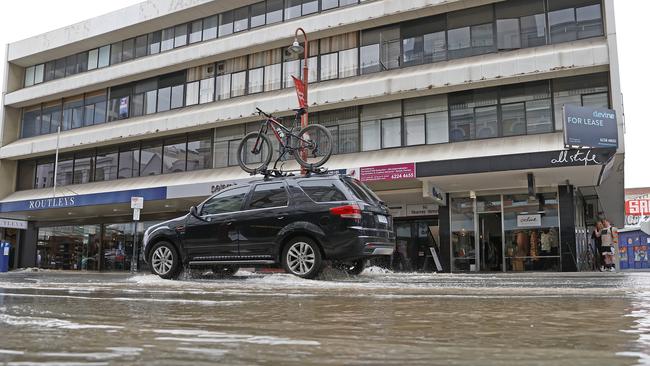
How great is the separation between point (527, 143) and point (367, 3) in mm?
9134

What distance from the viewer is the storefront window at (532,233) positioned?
819 inches

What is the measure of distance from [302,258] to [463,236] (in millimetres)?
14408

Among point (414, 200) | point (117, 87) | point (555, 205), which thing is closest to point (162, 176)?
point (117, 87)

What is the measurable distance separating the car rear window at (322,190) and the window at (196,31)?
22086 mm

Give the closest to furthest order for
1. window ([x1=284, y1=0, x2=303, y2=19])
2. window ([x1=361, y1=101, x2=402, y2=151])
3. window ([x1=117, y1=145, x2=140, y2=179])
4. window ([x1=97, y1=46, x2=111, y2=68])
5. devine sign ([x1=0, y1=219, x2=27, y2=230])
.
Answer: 1. window ([x1=361, y1=101, x2=402, y2=151])
2. window ([x1=284, y1=0, x2=303, y2=19])
3. window ([x1=117, y1=145, x2=140, y2=179])
4. devine sign ([x1=0, y1=219, x2=27, y2=230])
5. window ([x1=97, y1=46, x2=111, y2=68])

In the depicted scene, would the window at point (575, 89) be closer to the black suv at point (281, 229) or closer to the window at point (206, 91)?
the black suv at point (281, 229)

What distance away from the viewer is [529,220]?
2127 cm

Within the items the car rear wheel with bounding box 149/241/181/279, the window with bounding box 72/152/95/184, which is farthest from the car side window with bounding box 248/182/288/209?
the window with bounding box 72/152/95/184

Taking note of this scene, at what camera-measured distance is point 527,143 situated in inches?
793

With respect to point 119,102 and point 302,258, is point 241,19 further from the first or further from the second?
point 302,258

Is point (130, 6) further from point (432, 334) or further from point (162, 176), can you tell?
point (432, 334)

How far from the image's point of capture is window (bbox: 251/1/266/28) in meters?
27.5

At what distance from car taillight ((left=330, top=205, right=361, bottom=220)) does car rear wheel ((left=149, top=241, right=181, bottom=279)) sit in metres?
3.33

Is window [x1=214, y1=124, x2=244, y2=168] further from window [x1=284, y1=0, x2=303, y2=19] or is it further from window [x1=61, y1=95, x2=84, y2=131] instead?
window [x1=61, y1=95, x2=84, y2=131]
